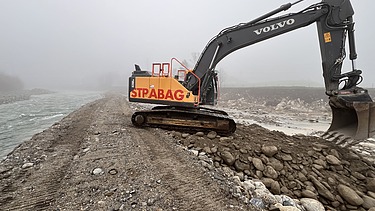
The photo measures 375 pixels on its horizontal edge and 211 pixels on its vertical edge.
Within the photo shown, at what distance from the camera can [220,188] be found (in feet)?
10.3

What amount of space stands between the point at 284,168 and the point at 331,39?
4399 mm

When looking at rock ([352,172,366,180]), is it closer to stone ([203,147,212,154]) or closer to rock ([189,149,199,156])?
stone ([203,147,212,154])

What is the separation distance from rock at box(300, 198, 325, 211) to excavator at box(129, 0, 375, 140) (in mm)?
2773

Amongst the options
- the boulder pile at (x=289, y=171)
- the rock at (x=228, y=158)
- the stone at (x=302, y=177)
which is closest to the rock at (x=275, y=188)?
the boulder pile at (x=289, y=171)

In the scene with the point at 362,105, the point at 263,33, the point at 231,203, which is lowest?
the point at 231,203

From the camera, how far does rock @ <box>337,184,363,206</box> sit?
3.62 meters

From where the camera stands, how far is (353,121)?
20.5 feet

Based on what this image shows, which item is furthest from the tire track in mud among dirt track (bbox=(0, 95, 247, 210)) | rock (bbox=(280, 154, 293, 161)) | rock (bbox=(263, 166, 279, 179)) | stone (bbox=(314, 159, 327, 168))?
stone (bbox=(314, 159, 327, 168))

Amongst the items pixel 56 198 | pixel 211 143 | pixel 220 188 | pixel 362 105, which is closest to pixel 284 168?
pixel 211 143

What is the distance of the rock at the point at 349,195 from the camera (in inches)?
142

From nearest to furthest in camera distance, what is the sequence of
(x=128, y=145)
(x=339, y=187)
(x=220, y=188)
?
(x=220, y=188) < (x=339, y=187) < (x=128, y=145)

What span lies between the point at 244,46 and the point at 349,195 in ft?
15.9

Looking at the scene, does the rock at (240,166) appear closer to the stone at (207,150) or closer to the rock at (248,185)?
the rock at (248,185)

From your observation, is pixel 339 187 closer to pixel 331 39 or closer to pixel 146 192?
pixel 146 192
